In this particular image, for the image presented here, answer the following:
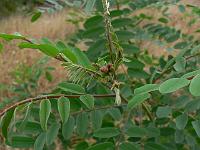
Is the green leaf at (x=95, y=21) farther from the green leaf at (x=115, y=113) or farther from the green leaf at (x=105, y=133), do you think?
the green leaf at (x=105, y=133)

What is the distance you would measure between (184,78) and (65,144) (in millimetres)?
727

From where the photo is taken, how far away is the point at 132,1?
1.65 meters

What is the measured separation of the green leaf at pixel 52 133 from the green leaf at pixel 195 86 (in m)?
0.42

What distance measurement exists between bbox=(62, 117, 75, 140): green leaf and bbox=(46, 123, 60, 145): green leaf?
20mm

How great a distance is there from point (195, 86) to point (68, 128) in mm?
451

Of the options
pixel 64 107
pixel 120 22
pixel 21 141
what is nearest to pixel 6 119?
pixel 64 107

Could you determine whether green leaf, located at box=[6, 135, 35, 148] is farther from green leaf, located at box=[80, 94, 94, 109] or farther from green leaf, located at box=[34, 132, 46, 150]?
green leaf, located at box=[80, 94, 94, 109]

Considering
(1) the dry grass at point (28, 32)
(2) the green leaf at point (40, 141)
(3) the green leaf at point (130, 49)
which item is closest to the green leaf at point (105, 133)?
(2) the green leaf at point (40, 141)

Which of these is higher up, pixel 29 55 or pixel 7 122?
pixel 29 55

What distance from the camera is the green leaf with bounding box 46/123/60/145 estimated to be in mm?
1064

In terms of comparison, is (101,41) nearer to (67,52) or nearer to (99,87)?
(99,87)

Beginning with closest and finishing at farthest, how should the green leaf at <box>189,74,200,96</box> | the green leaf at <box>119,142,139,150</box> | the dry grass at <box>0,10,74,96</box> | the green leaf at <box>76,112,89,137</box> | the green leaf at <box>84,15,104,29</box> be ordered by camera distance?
the green leaf at <box>189,74,200,96</box> → the green leaf at <box>119,142,139,150</box> → the green leaf at <box>76,112,89,137</box> → the green leaf at <box>84,15,104,29</box> → the dry grass at <box>0,10,74,96</box>

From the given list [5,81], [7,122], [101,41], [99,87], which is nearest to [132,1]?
[101,41]

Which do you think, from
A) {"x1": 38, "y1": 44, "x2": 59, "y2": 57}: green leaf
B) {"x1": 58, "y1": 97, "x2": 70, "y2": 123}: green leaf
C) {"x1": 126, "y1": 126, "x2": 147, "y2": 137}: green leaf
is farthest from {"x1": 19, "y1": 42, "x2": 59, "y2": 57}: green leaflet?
{"x1": 126, "y1": 126, "x2": 147, "y2": 137}: green leaf
